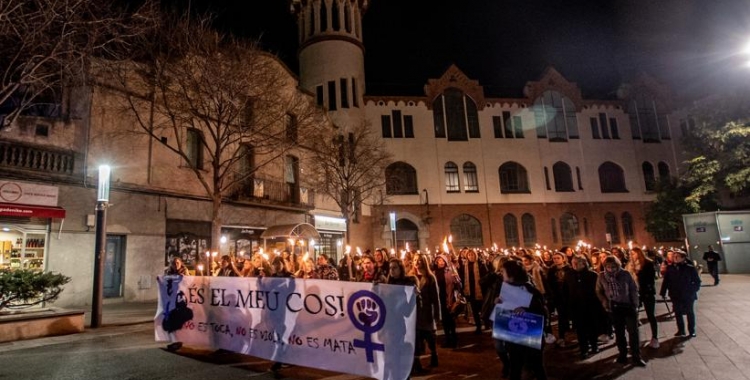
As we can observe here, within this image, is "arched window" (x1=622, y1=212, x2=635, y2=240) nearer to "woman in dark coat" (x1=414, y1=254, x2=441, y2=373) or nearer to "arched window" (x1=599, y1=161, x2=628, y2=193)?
"arched window" (x1=599, y1=161, x2=628, y2=193)

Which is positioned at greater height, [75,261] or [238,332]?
[75,261]

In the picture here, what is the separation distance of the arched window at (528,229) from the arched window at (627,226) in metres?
8.60

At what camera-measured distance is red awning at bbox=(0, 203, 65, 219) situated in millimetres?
12891

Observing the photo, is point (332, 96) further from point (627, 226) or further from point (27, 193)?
point (627, 226)

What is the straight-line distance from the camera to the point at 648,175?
1486 inches

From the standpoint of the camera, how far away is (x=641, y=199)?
3684 centimetres

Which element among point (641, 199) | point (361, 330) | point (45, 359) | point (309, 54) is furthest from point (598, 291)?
point (641, 199)

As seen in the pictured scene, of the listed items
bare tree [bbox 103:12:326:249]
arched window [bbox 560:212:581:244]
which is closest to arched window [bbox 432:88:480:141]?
arched window [bbox 560:212:581:244]

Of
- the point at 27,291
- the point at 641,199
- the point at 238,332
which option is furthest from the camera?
the point at 641,199

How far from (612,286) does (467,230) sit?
1076 inches

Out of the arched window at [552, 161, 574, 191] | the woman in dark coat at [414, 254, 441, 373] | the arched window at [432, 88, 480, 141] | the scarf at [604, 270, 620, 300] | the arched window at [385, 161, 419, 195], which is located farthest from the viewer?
the arched window at [552, 161, 574, 191]

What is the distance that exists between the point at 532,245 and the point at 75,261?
3128 centimetres

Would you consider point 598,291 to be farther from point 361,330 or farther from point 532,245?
point 532,245

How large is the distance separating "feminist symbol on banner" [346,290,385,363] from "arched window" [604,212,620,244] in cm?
3647
